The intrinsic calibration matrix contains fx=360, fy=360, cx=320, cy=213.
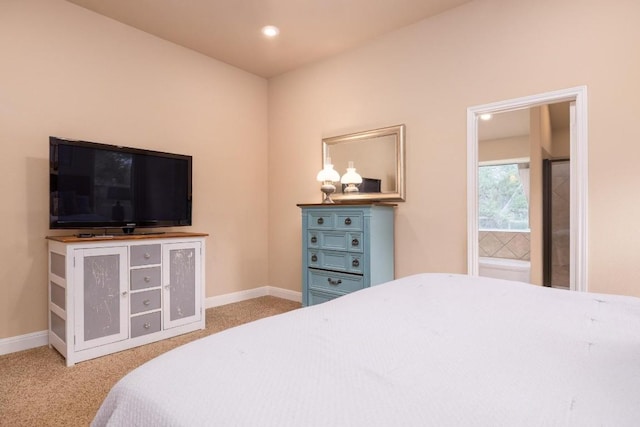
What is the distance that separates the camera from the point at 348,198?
376cm

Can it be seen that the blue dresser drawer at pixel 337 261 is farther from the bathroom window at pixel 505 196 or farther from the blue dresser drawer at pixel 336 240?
the bathroom window at pixel 505 196

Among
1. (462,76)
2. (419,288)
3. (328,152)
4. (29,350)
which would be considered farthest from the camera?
(328,152)

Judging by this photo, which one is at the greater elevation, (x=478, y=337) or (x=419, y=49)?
(x=419, y=49)

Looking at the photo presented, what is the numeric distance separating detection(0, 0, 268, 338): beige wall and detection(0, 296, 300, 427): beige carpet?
428mm

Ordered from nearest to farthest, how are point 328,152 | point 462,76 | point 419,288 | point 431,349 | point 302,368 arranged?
point 302,368 → point 431,349 → point 419,288 → point 462,76 → point 328,152

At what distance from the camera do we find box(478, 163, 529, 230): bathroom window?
16.6 ft

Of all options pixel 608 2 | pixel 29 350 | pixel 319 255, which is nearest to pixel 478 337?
pixel 319 255

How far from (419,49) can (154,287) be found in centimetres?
307

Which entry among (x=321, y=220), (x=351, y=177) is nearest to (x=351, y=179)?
(x=351, y=177)

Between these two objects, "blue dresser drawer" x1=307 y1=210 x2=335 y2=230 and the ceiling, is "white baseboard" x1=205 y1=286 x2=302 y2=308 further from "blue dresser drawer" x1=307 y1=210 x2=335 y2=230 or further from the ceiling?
the ceiling

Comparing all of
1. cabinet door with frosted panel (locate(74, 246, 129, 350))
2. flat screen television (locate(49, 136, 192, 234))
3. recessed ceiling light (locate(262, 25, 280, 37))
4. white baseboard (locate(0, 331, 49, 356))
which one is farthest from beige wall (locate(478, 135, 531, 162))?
white baseboard (locate(0, 331, 49, 356))

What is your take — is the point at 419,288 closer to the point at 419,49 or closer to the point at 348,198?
the point at 348,198

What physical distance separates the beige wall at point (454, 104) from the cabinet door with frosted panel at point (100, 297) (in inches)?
78.0

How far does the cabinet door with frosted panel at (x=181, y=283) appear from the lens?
2.98 m
